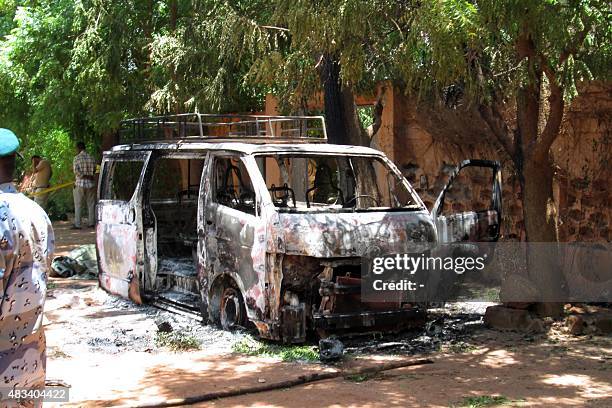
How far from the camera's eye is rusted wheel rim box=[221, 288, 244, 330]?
26.7 ft

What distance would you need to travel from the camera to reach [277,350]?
7594 mm

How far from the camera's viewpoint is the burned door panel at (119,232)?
31.5ft

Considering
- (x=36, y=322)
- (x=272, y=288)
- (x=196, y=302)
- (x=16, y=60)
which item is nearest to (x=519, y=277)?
(x=272, y=288)

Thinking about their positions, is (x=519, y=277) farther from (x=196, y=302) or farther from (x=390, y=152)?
(x=390, y=152)

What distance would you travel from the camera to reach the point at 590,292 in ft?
32.7

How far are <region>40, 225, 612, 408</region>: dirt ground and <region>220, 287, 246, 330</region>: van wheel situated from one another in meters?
0.13

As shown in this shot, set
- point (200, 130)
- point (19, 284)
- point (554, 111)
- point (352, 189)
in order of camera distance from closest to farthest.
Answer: point (19, 284)
point (554, 111)
point (200, 130)
point (352, 189)

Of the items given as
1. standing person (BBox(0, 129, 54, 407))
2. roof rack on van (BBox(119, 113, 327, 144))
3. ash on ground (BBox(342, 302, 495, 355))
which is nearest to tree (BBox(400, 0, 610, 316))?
ash on ground (BBox(342, 302, 495, 355))

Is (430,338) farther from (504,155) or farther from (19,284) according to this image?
(19,284)

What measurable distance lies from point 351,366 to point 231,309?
5.55 feet

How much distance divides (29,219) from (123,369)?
3.72 meters

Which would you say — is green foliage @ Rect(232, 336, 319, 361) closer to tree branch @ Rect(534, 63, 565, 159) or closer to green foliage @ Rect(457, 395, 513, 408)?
green foliage @ Rect(457, 395, 513, 408)

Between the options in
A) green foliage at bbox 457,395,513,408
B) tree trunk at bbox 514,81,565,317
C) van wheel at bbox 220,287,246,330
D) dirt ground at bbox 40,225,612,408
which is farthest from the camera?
tree trunk at bbox 514,81,565,317

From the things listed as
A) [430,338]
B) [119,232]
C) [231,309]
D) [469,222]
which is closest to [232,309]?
[231,309]
